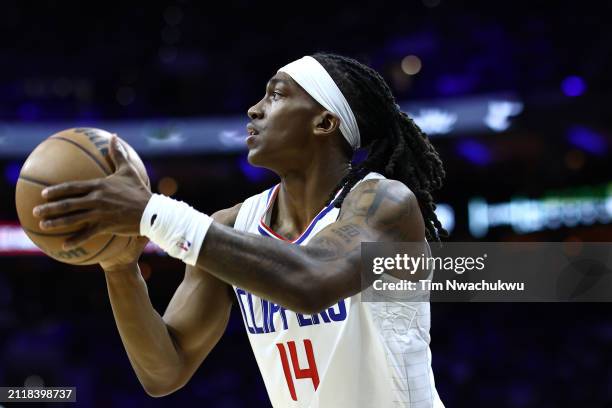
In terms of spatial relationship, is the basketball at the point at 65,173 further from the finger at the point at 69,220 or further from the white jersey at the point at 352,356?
the white jersey at the point at 352,356

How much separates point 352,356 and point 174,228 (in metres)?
0.95

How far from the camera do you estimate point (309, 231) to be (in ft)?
10.3

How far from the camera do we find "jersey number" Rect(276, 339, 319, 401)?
117 inches

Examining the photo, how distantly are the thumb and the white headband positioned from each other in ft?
3.50

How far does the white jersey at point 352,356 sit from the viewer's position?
2.92 m

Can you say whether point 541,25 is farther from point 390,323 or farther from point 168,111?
point 390,323

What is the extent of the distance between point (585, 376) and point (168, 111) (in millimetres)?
6573

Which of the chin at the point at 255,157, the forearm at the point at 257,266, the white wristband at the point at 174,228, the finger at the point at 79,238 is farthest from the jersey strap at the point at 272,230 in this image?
the finger at the point at 79,238

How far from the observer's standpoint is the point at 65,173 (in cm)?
240

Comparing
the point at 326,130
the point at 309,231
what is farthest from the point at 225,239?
the point at 326,130

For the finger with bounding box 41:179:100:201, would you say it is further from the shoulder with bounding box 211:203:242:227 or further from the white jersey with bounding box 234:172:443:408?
the shoulder with bounding box 211:203:242:227

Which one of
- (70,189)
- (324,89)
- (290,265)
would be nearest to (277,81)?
(324,89)

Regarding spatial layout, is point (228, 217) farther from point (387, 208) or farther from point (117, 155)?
point (117, 155)

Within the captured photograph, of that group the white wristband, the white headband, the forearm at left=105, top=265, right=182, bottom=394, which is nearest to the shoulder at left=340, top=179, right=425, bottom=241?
the white headband
